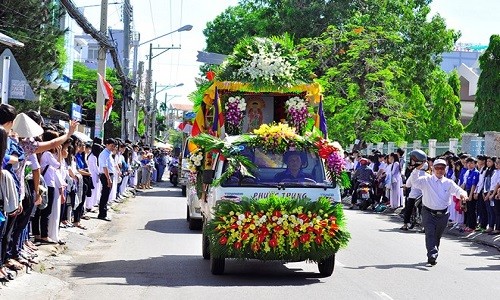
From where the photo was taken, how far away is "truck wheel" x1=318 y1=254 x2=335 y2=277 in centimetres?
1359

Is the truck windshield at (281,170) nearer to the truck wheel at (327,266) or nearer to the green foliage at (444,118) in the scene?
the truck wheel at (327,266)

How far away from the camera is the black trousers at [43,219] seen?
1611cm

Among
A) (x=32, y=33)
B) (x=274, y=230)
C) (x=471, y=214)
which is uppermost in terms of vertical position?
(x=32, y=33)

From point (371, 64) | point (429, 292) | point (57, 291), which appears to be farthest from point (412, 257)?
point (371, 64)

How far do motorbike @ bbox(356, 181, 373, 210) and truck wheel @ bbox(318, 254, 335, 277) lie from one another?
19.5 metres

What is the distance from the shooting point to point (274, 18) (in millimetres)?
55125

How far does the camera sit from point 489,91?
5634 cm

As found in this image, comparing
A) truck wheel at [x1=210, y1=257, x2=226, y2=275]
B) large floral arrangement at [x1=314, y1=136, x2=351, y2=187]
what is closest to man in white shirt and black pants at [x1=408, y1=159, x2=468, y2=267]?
large floral arrangement at [x1=314, y1=136, x2=351, y2=187]

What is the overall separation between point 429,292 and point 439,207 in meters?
3.91

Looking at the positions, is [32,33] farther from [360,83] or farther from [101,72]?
[360,83]

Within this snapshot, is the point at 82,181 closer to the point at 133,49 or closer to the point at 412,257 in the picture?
the point at 412,257

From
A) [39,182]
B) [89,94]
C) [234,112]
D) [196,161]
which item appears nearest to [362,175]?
[234,112]

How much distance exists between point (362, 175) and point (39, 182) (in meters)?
21.3

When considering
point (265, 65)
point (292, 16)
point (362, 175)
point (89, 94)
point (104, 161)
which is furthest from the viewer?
point (89, 94)
